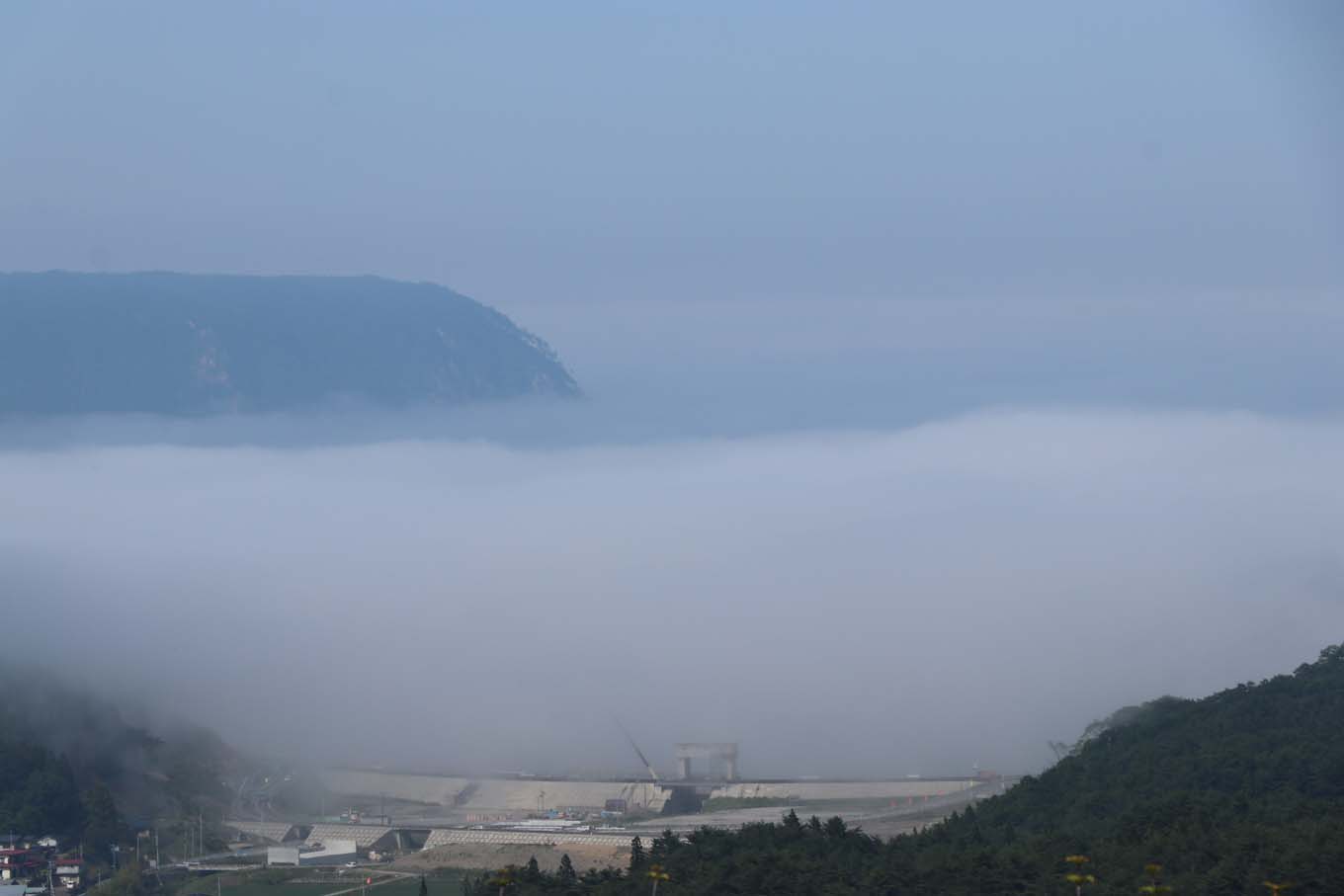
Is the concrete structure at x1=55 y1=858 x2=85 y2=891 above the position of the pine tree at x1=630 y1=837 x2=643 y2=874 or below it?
above

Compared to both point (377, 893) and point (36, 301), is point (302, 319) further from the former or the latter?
point (377, 893)

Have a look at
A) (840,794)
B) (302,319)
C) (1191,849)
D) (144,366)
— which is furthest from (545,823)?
(302,319)

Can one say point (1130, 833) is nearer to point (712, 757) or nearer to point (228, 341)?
point (712, 757)

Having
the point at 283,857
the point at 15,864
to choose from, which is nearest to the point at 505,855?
the point at 283,857

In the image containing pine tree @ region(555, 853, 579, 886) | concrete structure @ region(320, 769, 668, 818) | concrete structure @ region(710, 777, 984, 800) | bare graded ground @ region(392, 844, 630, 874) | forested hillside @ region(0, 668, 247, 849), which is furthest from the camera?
concrete structure @ region(320, 769, 668, 818)

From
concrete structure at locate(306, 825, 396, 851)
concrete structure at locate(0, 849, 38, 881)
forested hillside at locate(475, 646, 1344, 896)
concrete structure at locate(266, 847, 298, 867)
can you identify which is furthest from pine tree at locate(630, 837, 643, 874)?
concrete structure at locate(0, 849, 38, 881)

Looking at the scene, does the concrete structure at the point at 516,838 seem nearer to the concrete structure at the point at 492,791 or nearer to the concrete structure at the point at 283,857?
the concrete structure at the point at 283,857

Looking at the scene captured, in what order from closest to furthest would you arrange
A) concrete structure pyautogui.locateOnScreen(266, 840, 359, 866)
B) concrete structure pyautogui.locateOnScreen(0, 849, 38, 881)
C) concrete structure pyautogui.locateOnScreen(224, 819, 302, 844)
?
concrete structure pyautogui.locateOnScreen(0, 849, 38, 881)
concrete structure pyautogui.locateOnScreen(266, 840, 359, 866)
concrete structure pyautogui.locateOnScreen(224, 819, 302, 844)

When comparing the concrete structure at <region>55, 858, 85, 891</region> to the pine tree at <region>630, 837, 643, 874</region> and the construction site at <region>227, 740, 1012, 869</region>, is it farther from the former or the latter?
the pine tree at <region>630, 837, 643, 874</region>
